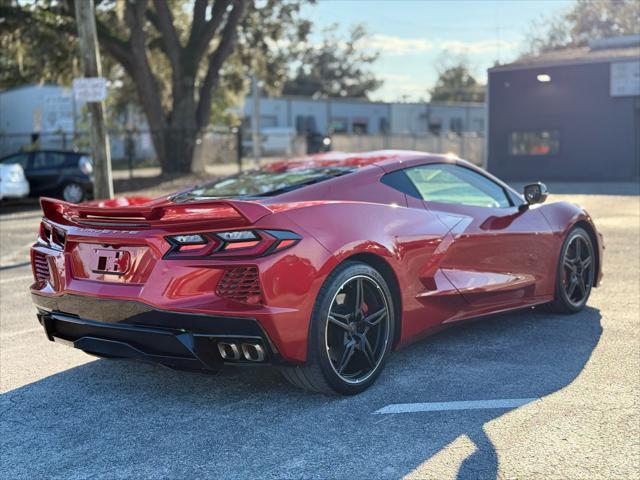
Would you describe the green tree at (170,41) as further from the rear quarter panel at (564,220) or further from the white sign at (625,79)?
the rear quarter panel at (564,220)

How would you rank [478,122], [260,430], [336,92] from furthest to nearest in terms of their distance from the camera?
[336,92] < [478,122] < [260,430]

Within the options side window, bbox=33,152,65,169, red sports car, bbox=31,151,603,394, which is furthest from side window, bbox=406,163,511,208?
side window, bbox=33,152,65,169

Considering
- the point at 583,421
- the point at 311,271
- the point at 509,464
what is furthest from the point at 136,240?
the point at 583,421

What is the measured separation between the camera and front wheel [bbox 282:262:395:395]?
12.6 ft

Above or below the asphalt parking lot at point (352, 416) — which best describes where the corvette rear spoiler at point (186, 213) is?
above

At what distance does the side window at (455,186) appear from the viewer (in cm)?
495

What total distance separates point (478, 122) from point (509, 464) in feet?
233

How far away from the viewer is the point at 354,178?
14.8 ft

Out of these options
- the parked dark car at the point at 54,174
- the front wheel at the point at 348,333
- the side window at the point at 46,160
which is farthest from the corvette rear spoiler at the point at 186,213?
the side window at the point at 46,160

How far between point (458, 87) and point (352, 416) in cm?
10370

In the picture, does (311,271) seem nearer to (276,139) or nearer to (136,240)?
(136,240)

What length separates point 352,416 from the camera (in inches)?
148

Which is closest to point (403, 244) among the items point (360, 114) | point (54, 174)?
point (54, 174)

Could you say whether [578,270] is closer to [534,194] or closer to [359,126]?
[534,194]
